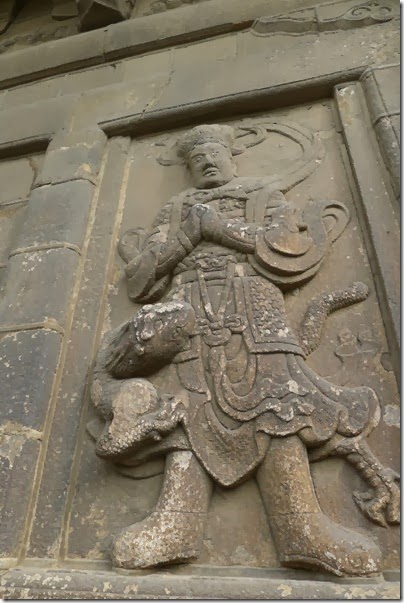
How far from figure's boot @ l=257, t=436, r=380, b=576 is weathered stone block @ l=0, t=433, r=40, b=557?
92 centimetres

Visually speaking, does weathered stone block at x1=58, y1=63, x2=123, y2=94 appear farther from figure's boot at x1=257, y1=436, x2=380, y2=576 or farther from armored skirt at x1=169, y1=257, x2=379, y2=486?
figure's boot at x1=257, y1=436, x2=380, y2=576

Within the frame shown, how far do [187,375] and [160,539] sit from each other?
0.60 meters

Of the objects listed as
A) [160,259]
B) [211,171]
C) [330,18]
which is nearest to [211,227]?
[160,259]

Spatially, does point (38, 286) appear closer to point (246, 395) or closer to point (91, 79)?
point (246, 395)

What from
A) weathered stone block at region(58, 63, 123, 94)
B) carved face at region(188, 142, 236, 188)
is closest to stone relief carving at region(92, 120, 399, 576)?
carved face at region(188, 142, 236, 188)

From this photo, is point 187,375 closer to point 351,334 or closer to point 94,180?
point 351,334

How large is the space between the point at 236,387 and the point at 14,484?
0.95m

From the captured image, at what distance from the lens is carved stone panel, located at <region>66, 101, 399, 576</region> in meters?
1.74

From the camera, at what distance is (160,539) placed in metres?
1.72

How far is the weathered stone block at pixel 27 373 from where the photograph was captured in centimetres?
215

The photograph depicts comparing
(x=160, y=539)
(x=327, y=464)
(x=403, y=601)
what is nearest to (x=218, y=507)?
(x=160, y=539)

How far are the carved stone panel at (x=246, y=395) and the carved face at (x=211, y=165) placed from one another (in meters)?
0.04

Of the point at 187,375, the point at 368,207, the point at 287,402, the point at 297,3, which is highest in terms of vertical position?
the point at 297,3

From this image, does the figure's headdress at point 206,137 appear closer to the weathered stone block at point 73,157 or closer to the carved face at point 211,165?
the carved face at point 211,165
